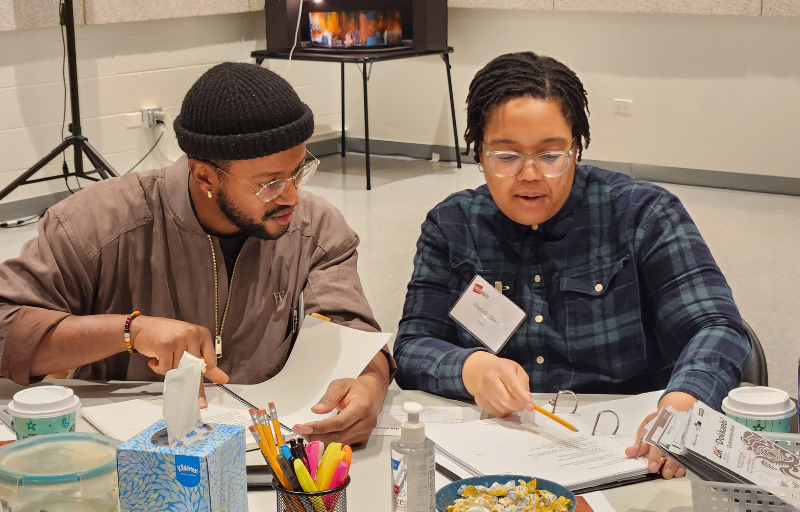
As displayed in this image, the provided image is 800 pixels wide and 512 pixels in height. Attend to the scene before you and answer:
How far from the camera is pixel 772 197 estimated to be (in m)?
5.37

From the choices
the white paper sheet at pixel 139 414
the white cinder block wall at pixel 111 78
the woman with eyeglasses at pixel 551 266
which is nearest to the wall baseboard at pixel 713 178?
the white cinder block wall at pixel 111 78

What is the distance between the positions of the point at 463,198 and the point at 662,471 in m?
0.75

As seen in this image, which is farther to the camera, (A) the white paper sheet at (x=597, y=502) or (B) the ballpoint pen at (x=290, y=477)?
(A) the white paper sheet at (x=597, y=502)

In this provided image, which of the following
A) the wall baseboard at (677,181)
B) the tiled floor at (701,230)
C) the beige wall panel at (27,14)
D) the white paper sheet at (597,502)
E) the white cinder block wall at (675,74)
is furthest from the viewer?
the white cinder block wall at (675,74)

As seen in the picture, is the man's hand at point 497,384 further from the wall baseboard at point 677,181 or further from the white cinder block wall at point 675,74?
the white cinder block wall at point 675,74

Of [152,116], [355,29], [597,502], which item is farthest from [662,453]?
[355,29]

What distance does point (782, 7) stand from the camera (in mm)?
5012

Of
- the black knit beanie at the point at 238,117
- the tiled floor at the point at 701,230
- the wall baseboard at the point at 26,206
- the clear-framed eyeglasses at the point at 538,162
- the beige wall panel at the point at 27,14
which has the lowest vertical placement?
the tiled floor at the point at 701,230

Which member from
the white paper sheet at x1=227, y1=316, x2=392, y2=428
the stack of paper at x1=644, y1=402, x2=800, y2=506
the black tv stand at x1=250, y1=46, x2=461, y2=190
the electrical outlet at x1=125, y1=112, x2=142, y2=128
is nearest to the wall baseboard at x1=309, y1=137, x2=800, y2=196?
the black tv stand at x1=250, y1=46, x2=461, y2=190

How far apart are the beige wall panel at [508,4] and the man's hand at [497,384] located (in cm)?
456

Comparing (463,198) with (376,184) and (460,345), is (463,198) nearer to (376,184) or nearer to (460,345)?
(460,345)

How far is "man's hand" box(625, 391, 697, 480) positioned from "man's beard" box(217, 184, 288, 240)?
0.72m

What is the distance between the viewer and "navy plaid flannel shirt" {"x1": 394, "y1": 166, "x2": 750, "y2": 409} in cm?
171

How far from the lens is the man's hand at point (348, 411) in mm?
1398
